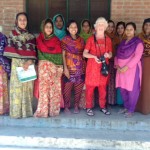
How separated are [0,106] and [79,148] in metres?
1.42

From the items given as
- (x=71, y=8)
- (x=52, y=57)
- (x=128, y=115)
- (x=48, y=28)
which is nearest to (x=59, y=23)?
(x=48, y=28)

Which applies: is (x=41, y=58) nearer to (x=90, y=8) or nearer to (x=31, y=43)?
(x=31, y=43)

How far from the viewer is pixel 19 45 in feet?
14.3

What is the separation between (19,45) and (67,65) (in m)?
0.79

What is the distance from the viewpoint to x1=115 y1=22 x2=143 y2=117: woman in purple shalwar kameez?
14.5 ft

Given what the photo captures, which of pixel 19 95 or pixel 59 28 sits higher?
pixel 59 28

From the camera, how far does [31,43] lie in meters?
4.44

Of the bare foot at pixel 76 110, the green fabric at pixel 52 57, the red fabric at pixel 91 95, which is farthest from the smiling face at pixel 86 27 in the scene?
the bare foot at pixel 76 110

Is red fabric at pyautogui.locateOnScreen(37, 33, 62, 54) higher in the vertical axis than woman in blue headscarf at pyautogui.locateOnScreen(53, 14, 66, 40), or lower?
lower

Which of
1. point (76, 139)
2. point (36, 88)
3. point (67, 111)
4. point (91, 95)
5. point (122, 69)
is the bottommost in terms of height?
point (76, 139)

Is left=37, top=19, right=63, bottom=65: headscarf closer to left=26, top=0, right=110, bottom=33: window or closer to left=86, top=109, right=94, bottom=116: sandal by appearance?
left=86, top=109, right=94, bottom=116: sandal

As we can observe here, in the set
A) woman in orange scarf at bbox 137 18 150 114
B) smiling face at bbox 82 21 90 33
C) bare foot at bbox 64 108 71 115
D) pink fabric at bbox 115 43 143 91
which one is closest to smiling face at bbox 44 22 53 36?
smiling face at bbox 82 21 90 33

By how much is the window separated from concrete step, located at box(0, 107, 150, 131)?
2.32 meters

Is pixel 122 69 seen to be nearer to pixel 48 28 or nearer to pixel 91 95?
pixel 91 95
